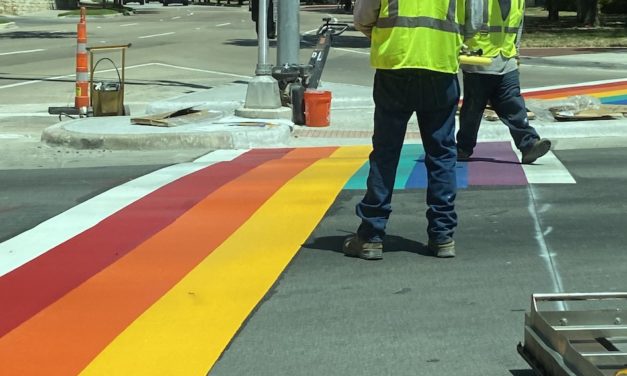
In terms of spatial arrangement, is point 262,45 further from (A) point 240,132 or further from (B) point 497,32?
(B) point 497,32

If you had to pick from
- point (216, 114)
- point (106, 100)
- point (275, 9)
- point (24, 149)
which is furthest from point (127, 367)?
point (275, 9)

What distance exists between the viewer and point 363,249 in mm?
5602

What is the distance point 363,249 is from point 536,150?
→ 340 cm

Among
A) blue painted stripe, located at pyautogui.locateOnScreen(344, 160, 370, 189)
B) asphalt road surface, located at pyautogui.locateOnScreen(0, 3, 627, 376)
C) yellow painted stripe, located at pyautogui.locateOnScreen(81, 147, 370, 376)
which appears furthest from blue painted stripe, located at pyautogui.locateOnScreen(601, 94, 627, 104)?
yellow painted stripe, located at pyautogui.locateOnScreen(81, 147, 370, 376)

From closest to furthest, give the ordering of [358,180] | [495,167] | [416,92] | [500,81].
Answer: [416,92]
[358,180]
[500,81]
[495,167]

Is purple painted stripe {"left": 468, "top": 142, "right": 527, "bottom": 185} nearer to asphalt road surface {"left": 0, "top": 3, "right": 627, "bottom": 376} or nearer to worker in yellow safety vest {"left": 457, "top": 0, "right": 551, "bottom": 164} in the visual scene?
asphalt road surface {"left": 0, "top": 3, "right": 627, "bottom": 376}

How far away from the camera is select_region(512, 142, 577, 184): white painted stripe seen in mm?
7910

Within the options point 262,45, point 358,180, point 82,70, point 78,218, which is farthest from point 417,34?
point 82,70

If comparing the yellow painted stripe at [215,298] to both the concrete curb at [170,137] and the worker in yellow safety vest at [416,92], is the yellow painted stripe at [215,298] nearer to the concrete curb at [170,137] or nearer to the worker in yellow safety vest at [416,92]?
the worker in yellow safety vest at [416,92]

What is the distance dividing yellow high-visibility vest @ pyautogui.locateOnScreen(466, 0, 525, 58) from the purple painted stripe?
1039 millimetres

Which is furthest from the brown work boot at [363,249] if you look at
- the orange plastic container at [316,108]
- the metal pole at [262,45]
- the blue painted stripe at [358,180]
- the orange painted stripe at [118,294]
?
the metal pole at [262,45]

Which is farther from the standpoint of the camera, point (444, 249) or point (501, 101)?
point (501, 101)

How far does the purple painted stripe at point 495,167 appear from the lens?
7.94m

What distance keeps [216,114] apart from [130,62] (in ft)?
36.3
